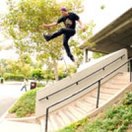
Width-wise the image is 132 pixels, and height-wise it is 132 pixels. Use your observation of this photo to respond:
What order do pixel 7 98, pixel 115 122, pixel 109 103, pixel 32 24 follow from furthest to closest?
pixel 7 98 → pixel 32 24 → pixel 109 103 → pixel 115 122

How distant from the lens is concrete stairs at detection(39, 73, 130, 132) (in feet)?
33.9

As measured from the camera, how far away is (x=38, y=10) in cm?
1600

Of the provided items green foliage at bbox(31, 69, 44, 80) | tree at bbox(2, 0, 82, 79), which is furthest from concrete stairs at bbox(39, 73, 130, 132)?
green foliage at bbox(31, 69, 44, 80)

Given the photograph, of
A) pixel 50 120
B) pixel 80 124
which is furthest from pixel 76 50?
pixel 80 124

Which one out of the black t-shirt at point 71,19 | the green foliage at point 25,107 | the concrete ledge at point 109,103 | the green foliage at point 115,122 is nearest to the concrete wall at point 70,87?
the green foliage at point 25,107

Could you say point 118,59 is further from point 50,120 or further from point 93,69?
point 50,120

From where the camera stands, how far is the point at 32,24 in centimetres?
1608

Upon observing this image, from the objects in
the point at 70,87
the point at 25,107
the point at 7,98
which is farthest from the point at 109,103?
the point at 7,98

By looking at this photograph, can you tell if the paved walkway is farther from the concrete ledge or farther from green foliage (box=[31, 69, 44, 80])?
green foliage (box=[31, 69, 44, 80])

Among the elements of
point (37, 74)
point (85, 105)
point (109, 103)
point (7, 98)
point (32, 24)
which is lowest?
point (37, 74)

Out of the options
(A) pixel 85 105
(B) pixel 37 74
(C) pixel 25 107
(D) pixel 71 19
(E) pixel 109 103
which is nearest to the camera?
(D) pixel 71 19

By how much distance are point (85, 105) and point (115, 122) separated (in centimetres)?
426

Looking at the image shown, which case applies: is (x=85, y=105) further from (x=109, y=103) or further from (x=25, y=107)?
(x=25, y=107)

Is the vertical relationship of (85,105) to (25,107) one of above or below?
above
